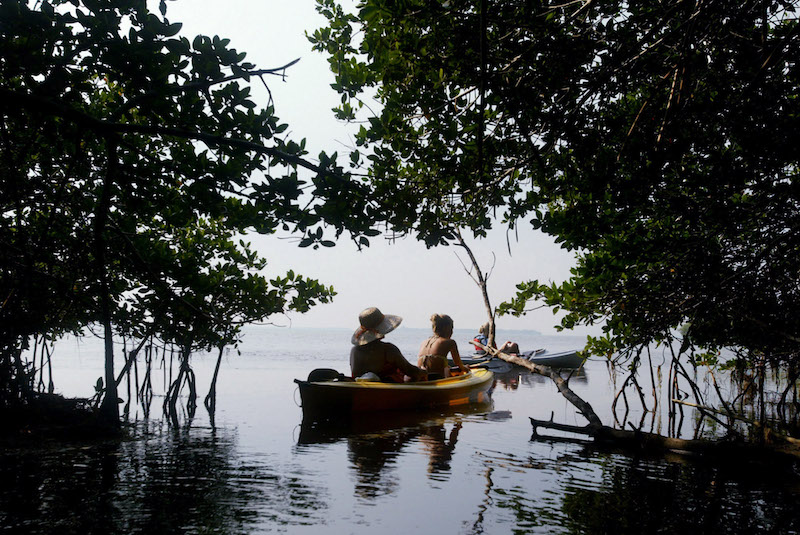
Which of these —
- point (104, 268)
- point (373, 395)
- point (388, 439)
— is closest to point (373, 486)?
point (388, 439)

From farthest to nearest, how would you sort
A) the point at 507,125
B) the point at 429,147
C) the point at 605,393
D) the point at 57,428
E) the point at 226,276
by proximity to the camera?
the point at 605,393 → the point at 226,276 → the point at 57,428 → the point at 429,147 → the point at 507,125

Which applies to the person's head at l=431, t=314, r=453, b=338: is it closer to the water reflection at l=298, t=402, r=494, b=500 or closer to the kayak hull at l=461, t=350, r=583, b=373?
the water reflection at l=298, t=402, r=494, b=500

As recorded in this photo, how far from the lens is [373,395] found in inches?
388

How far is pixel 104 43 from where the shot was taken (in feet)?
13.1

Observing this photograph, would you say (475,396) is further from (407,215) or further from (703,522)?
(407,215)

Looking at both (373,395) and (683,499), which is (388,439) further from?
(683,499)

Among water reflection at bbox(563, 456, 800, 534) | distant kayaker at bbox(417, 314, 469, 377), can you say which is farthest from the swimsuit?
water reflection at bbox(563, 456, 800, 534)

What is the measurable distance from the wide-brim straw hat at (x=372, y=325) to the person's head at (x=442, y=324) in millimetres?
2249

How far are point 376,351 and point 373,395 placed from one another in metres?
0.80

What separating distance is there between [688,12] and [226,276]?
26.8 feet

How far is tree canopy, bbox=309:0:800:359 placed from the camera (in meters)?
4.24

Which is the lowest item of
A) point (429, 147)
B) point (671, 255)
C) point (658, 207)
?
point (671, 255)

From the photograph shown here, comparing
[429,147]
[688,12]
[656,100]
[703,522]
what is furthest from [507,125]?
[703,522]

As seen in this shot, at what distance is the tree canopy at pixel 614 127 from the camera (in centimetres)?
424
